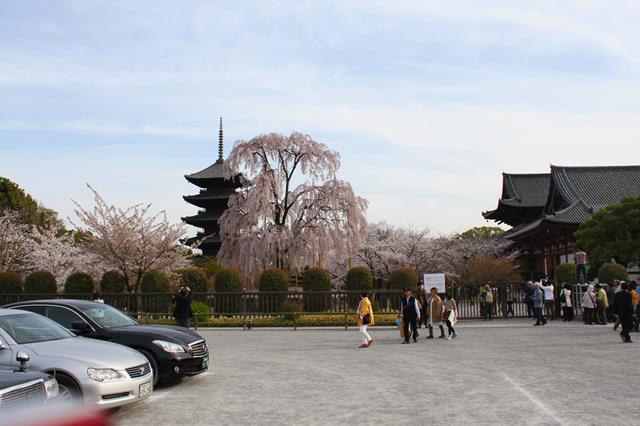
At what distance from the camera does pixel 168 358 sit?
9844 mm

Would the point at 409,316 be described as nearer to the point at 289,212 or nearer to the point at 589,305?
the point at 589,305

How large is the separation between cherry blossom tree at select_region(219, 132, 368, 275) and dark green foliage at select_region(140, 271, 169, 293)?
9.54m

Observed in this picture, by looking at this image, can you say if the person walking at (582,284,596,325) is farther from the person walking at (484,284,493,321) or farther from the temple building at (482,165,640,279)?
the temple building at (482,165,640,279)

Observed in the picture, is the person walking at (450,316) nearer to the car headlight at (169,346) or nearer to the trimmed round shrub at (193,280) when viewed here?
the car headlight at (169,346)

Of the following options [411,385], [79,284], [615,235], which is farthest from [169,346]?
[615,235]

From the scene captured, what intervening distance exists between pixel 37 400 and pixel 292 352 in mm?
9769

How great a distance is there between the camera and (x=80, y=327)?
968cm

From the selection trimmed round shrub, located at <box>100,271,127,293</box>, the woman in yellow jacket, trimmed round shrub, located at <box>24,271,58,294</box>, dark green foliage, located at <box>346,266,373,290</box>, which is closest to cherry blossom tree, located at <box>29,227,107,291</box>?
trimmed round shrub, located at <box>24,271,58,294</box>

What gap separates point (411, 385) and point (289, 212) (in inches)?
1119

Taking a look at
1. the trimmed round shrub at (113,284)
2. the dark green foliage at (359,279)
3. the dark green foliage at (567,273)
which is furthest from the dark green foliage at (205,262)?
the dark green foliage at (567,273)

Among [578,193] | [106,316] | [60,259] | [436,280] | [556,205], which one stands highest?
[578,193]

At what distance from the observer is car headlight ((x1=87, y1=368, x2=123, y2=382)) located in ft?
24.4

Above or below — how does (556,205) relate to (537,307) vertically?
above

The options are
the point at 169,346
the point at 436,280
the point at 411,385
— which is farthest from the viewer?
the point at 436,280
